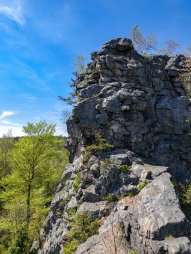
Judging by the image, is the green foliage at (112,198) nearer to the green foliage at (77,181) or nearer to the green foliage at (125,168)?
the green foliage at (125,168)

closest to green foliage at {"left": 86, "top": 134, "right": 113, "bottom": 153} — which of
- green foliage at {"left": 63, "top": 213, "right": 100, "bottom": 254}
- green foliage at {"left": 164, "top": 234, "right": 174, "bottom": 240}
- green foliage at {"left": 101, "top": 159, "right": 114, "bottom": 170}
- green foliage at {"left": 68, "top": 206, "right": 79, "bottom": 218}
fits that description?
green foliage at {"left": 101, "top": 159, "right": 114, "bottom": 170}

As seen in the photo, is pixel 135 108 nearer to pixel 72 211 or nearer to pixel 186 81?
pixel 186 81

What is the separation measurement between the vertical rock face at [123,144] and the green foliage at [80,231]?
59cm

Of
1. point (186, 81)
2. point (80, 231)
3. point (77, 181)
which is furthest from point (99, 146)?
point (186, 81)

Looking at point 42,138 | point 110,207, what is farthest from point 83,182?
point 42,138

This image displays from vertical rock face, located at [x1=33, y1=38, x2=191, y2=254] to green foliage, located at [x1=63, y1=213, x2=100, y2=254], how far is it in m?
0.59

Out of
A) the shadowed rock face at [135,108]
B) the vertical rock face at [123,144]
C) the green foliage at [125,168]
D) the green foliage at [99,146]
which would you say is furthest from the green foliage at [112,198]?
the shadowed rock face at [135,108]

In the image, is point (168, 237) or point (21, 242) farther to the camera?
point (21, 242)

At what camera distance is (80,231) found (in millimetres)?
18609

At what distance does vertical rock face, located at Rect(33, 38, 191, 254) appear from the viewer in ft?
58.6

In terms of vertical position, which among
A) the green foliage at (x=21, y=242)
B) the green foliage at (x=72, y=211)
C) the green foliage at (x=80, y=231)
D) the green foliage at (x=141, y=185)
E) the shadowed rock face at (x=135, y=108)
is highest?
the shadowed rock face at (x=135, y=108)

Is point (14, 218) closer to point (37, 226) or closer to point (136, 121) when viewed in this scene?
point (37, 226)

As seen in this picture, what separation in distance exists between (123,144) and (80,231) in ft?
29.5

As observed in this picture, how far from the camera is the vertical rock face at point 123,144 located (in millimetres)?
17847
